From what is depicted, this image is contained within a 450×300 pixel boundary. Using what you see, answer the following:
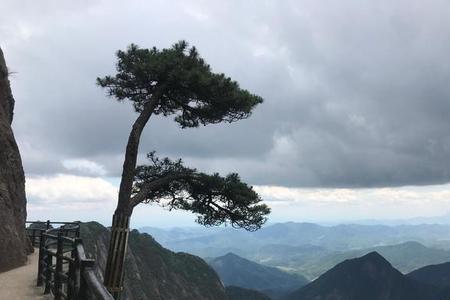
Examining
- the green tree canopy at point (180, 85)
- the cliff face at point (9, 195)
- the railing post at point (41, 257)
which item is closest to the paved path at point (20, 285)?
the railing post at point (41, 257)

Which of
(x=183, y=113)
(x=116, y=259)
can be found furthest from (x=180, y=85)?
(x=116, y=259)

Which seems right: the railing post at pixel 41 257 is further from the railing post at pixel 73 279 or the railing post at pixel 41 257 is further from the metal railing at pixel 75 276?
the railing post at pixel 73 279

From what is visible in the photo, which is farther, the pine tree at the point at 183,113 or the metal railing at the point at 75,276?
the pine tree at the point at 183,113

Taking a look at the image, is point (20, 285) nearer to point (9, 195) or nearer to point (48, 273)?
point (48, 273)

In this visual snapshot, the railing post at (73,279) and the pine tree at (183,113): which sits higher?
the pine tree at (183,113)

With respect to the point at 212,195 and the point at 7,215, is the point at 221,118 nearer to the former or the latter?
the point at 212,195

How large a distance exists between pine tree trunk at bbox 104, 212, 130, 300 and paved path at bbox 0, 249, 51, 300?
91.7 inches

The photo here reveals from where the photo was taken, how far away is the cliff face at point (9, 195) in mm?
19641

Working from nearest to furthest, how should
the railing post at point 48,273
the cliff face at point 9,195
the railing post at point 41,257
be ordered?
1. the railing post at point 48,273
2. the railing post at point 41,257
3. the cliff face at point 9,195

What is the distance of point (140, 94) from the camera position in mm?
20906

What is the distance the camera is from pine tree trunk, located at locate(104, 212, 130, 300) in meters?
16.5

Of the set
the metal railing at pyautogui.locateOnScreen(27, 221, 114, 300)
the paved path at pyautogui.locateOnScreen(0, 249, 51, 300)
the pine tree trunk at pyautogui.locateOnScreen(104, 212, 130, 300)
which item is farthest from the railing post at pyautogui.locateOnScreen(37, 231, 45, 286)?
the pine tree trunk at pyautogui.locateOnScreen(104, 212, 130, 300)

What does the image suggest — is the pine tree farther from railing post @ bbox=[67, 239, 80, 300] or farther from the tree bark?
railing post @ bbox=[67, 239, 80, 300]

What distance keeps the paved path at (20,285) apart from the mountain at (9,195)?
881mm
